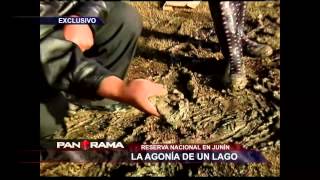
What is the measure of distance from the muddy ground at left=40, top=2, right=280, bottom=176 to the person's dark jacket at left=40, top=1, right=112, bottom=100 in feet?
0.70

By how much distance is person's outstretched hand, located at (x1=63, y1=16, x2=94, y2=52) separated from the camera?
389 cm

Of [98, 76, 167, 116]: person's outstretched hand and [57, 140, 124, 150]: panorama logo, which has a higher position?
[98, 76, 167, 116]: person's outstretched hand

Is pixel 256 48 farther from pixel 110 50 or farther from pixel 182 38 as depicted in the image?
pixel 110 50

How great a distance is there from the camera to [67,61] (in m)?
3.80

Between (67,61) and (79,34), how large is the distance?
0.22 metres

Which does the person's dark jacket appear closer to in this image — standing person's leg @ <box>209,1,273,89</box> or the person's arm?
the person's arm

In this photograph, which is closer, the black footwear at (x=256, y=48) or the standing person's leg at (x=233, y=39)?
the standing person's leg at (x=233, y=39)

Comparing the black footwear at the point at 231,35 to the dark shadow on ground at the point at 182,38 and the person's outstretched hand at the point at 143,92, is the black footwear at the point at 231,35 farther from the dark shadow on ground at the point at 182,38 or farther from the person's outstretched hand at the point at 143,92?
the person's outstretched hand at the point at 143,92

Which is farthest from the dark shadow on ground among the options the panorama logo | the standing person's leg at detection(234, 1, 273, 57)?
the panorama logo

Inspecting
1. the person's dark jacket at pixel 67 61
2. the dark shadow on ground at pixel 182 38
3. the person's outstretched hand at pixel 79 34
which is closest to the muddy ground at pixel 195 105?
the dark shadow on ground at pixel 182 38

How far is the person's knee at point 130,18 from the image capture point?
3916mm

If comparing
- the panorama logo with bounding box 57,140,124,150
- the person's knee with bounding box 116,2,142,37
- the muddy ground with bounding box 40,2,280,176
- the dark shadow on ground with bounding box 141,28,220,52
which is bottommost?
the panorama logo with bounding box 57,140,124,150

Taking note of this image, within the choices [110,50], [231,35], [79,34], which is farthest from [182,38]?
[79,34]

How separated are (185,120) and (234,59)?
0.50 m
